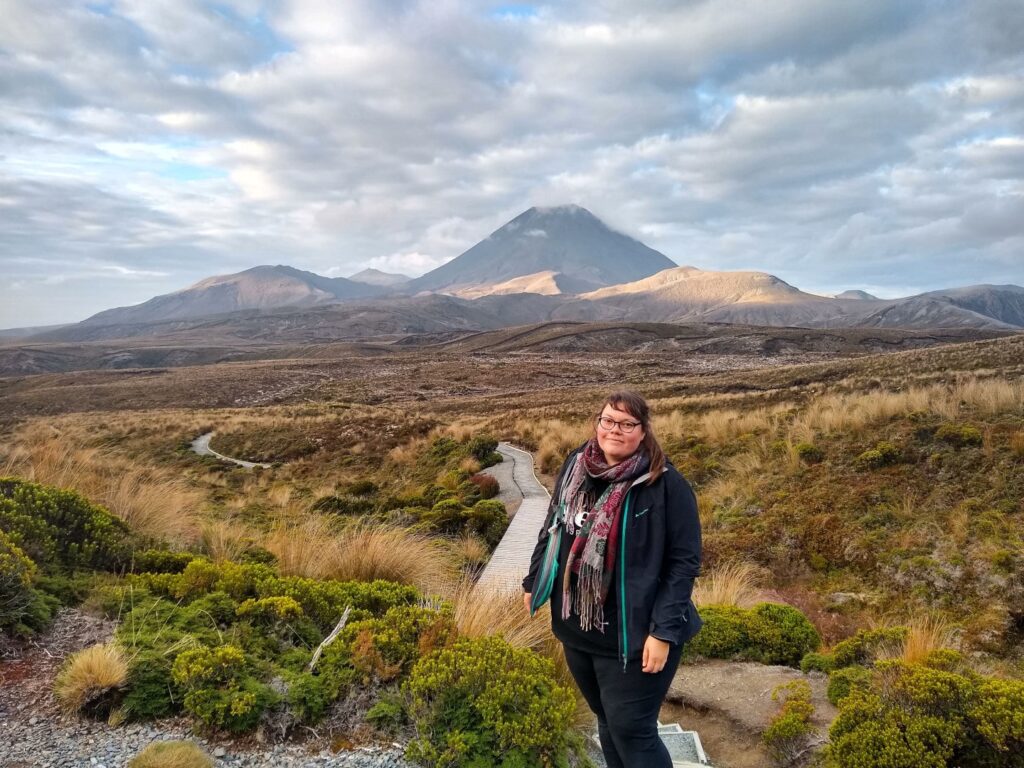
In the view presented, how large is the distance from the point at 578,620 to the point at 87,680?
2.84 m

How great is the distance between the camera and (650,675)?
270 cm

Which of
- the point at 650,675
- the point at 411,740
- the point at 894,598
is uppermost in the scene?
the point at 650,675

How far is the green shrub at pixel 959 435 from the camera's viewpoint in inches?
328

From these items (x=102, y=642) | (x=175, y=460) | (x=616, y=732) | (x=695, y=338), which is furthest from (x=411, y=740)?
(x=695, y=338)

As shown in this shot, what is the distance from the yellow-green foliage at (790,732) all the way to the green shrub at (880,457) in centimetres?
604

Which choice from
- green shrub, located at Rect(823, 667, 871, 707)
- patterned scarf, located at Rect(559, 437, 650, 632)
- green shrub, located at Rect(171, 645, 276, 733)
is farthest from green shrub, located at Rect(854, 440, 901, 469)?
green shrub, located at Rect(171, 645, 276, 733)

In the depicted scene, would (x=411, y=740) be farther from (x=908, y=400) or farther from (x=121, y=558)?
(x=908, y=400)

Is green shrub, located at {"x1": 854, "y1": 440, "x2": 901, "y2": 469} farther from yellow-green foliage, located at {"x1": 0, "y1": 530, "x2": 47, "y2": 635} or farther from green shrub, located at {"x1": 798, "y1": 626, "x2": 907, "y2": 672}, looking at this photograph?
yellow-green foliage, located at {"x1": 0, "y1": 530, "x2": 47, "y2": 635}

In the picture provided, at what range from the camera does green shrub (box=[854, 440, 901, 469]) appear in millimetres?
8812

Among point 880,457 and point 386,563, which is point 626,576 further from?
point 880,457

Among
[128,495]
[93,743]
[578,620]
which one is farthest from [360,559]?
[578,620]

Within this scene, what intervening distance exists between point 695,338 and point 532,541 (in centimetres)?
8776

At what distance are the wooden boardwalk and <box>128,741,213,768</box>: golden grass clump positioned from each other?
306cm

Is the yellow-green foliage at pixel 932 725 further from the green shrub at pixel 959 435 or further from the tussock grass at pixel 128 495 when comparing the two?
the tussock grass at pixel 128 495
